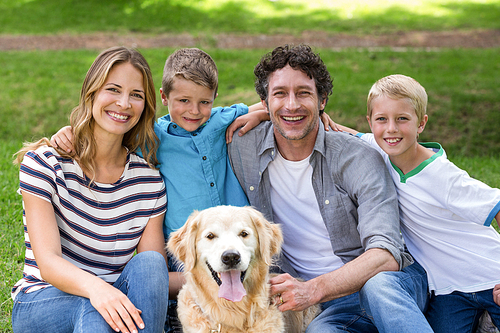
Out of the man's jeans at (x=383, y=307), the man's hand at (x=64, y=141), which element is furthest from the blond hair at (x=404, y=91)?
the man's hand at (x=64, y=141)

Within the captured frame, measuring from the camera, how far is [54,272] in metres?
2.60

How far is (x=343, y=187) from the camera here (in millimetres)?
3301

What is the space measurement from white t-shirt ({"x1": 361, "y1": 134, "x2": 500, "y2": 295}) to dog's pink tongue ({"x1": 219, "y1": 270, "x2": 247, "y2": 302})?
4.35 ft

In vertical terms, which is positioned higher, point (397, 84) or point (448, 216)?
point (397, 84)

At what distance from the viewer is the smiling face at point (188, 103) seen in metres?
3.49

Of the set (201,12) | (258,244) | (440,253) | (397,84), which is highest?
(201,12)

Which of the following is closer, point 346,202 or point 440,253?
point 440,253

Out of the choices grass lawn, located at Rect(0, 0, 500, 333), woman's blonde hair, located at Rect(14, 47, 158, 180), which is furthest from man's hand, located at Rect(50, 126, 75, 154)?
grass lawn, located at Rect(0, 0, 500, 333)

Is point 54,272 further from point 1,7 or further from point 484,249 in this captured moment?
point 1,7

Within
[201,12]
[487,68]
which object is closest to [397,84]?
[487,68]

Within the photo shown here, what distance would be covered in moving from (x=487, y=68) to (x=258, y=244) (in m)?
10.7

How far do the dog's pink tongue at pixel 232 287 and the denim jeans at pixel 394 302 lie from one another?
0.78 metres

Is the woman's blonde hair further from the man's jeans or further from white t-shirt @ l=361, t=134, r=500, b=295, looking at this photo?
white t-shirt @ l=361, t=134, r=500, b=295

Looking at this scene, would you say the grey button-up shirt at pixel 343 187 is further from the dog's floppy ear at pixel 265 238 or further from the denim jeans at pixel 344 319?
the dog's floppy ear at pixel 265 238
